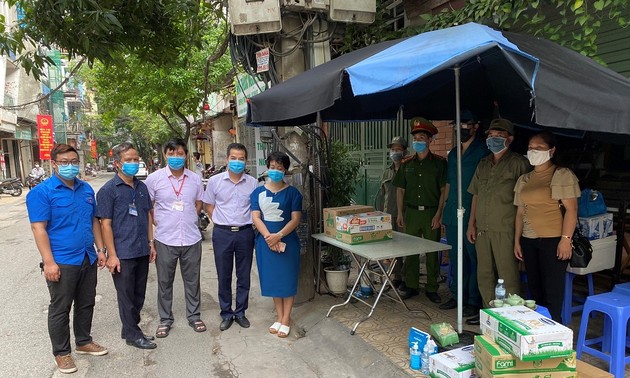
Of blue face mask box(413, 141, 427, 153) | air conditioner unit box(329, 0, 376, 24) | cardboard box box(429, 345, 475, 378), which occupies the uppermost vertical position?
air conditioner unit box(329, 0, 376, 24)

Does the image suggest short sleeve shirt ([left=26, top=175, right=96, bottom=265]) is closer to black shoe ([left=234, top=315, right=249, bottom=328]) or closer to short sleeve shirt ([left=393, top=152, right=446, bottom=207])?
black shoe ([left=234, top=315, right=249, bottom=328])


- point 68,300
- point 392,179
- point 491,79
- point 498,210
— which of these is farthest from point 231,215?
point 491,79

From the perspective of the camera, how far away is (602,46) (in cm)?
409

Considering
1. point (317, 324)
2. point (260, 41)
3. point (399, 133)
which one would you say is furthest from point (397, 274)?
point (260, 41)

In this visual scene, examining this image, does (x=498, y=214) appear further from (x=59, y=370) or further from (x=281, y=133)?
(x=59, y=370)

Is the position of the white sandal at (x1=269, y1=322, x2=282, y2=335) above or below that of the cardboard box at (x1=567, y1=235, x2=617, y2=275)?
below

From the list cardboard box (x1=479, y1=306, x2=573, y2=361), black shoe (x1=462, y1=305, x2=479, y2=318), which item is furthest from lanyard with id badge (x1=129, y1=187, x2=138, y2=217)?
black shoe (x1=462, y1=305, x2=479, y2=318)

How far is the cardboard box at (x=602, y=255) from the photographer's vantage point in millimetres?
3387

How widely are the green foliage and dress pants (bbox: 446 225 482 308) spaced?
1.44 meters

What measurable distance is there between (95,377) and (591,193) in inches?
170

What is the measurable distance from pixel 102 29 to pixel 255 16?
176 centimetres

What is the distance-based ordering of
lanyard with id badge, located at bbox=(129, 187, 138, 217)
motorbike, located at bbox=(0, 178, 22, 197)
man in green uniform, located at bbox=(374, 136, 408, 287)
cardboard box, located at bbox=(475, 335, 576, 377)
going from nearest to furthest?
1. cardboard box, located at bbox=(475, 335, 576, 377)
2. lanyard with id badge, located at bbox=(129, 187, 138, 217)
3. man in green uniform, located at bbox=(374, 136, 408, 287)
4. motorbike, located at bbox=(0, 178, 22, 197)

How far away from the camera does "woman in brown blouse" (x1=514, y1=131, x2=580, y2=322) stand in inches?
121

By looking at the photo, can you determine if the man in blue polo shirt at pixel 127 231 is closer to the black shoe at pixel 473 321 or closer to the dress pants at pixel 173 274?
the dress pants at pixel 173 274
